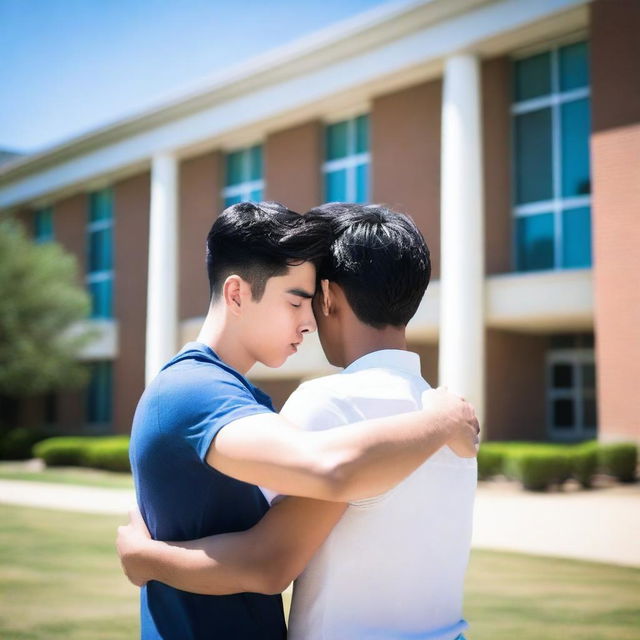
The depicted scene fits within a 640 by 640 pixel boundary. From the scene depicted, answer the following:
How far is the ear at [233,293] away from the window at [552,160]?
18.1 metres

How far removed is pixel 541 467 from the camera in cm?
1540

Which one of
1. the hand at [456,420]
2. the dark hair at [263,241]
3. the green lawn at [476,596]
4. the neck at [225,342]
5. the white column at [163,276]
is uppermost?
the white column at [163,276]

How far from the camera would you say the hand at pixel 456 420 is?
1.82m

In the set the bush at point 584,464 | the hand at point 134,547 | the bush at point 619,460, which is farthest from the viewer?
the bush at point 619,460

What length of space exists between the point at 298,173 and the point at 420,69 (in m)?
5.39

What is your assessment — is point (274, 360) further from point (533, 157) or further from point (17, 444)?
point (17, 444)

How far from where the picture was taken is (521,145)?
20.6 m

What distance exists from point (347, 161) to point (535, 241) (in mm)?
6399

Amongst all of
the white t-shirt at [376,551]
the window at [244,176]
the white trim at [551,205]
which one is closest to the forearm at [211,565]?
the white t-shirt at [376,551]

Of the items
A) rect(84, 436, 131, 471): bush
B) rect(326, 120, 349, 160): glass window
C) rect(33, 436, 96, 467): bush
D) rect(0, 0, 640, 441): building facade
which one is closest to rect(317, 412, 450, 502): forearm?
rect(0, 0, 640, 441): building facade

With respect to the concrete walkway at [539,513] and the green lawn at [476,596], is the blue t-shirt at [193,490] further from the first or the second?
the concrete walkway at [539,513]

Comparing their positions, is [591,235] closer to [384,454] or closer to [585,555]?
[585,555]

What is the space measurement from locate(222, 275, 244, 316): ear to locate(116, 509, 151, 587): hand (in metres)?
0.53

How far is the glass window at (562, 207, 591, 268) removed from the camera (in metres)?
19.1
